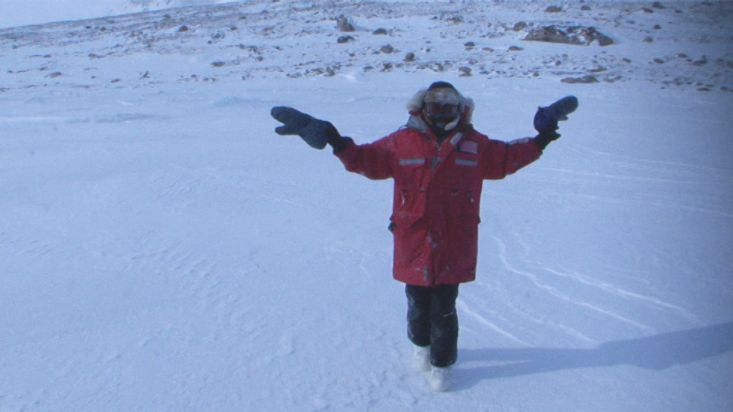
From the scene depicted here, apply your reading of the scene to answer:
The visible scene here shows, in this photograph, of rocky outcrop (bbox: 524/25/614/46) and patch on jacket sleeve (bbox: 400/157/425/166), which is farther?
rocky outcrop (bbox: 524/25/614/46)

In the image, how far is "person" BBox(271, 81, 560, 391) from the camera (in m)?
2.37

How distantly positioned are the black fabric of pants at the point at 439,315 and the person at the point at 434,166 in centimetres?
4

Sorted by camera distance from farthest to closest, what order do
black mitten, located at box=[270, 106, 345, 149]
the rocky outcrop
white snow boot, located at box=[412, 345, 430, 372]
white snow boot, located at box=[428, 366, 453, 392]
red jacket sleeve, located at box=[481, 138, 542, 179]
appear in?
the rocky outcrop < white snow boot, located at box=[412, 345, 430, 372] < white snow boot, located at box=[428, 366, 453, 392] < red jacket sleeve, located at box=[481, 138, 542, 179] < black mitten, located at box=[270, 106, 345, 149]

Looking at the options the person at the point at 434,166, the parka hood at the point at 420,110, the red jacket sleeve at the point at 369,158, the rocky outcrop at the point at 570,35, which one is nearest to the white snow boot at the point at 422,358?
the person at the point at 434,166

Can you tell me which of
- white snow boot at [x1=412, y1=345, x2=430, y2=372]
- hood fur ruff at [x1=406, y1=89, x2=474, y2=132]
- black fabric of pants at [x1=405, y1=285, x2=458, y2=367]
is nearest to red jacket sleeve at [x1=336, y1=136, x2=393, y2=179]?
hood fur ruff at [x1=406, y1=89, x2=474, y2=132]

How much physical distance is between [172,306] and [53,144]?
4949mm

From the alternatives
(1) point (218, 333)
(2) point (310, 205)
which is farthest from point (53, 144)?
(1) point (218, 333)

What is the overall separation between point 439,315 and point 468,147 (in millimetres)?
621

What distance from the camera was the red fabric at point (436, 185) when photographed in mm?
2379

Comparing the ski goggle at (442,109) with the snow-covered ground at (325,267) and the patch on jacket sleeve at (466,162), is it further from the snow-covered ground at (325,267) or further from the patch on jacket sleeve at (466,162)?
the snow-covered ground at (325,267)

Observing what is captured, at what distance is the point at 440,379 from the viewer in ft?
8.50

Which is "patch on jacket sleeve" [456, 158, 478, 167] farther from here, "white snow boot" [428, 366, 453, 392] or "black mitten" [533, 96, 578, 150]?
"white snow boot" [428, 366, 453, 392]

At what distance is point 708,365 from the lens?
9.19 feet

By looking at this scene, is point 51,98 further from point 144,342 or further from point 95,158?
point 144,342
